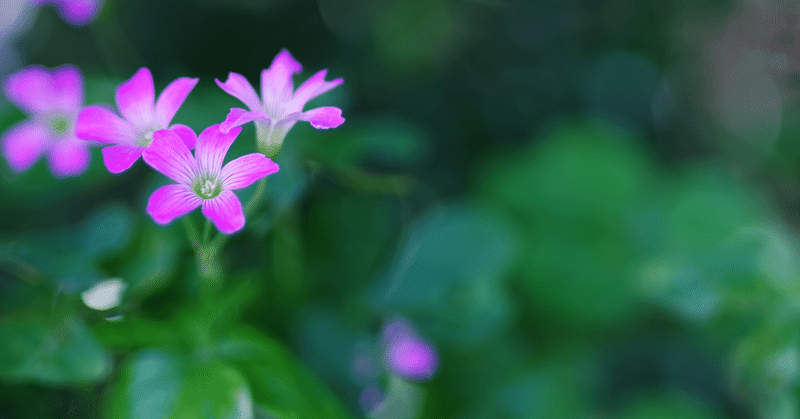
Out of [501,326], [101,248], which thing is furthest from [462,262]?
[101,248]

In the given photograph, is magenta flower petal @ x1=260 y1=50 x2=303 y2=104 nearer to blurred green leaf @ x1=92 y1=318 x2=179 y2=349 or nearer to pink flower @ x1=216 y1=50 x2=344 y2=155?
pink flower @ x1=216 y1=50 x2=344 y2=155

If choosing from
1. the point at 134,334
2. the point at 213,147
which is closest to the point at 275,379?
the point at 134,334

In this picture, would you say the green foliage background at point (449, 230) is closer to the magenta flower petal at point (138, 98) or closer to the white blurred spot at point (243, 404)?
the white blurred spot at point (243, 404)

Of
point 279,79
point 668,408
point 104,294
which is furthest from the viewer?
point 668,408

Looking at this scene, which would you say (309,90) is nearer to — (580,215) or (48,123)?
(48,123)

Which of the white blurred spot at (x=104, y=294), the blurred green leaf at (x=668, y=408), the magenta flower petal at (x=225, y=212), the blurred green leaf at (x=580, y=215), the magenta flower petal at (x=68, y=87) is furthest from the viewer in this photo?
the blurred green leaf at (x=580, y=215)

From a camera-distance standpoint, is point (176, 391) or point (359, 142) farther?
point (359, 142)

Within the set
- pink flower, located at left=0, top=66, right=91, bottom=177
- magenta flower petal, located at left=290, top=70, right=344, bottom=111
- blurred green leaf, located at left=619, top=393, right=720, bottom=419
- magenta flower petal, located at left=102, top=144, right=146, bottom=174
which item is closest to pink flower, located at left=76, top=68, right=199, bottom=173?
magenta flower petal, located at left=102, top=144, right=146, bottom=174

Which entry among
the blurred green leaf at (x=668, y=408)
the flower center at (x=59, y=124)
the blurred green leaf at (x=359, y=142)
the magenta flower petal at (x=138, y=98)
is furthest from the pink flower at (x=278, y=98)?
the blurred green leaf at (x=668, y=408)
